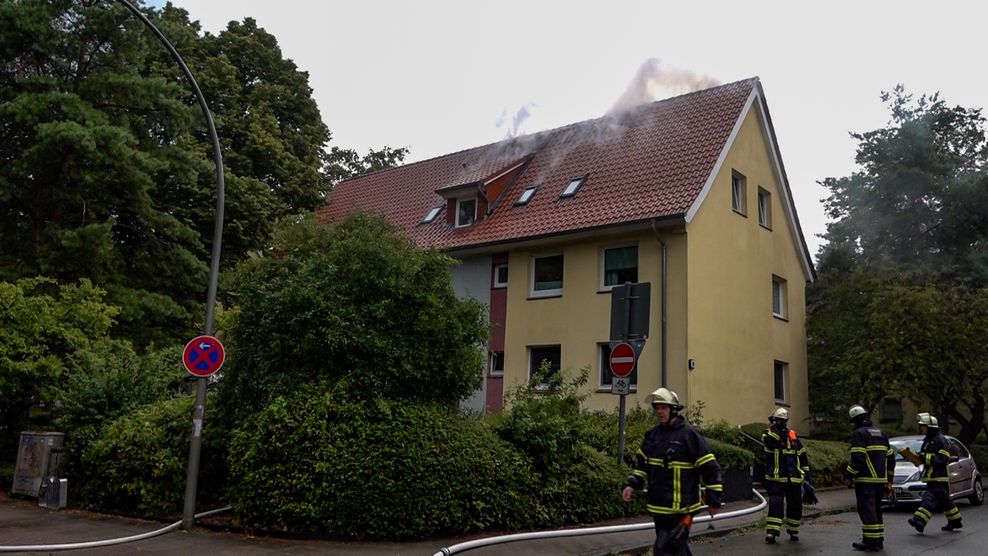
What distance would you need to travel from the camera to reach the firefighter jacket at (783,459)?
10328 millimetres

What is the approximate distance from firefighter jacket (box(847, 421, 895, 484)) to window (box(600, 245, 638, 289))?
32.3ft

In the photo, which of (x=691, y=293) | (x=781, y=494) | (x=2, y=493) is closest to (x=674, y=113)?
(x=691, y=293)

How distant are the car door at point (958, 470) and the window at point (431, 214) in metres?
16.2

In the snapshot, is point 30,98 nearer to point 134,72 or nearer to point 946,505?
point 134,72

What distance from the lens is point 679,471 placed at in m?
6.73

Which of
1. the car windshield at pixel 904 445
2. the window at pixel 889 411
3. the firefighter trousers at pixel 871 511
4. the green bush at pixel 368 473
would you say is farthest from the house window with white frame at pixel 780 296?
the window at pixel 889 411

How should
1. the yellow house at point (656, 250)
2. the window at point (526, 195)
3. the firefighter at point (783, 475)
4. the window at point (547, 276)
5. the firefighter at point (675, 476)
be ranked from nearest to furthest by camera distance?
the firefighter at point (675, 476) → the firefighter at point (783, 475) → the yellow house at point (656, 250) → the window at point (547, 276) → the window at point (526, 195)

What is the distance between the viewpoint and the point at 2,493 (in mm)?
13750

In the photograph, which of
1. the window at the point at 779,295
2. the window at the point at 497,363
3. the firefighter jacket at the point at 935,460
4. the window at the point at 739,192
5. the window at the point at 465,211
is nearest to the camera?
the firefighter jacket at the point at 935,460

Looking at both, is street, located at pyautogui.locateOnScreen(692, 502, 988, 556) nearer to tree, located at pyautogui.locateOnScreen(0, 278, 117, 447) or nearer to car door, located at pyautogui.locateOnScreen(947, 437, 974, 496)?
car door, located at pyautogui.locateOnScreen(947, 437, 974, 496)

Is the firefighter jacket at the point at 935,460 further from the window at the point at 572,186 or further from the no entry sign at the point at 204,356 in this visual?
the window at the point at 572,186

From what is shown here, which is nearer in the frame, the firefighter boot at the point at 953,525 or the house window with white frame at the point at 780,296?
the firefighter boot at the point at 953,525

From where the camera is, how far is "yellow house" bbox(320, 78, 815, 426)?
1911 centimetres

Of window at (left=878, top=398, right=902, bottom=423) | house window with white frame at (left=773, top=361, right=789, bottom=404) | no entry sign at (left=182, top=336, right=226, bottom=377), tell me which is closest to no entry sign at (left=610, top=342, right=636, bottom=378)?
no entry sign at (left=182, top=336, right=226, bottom=377)
